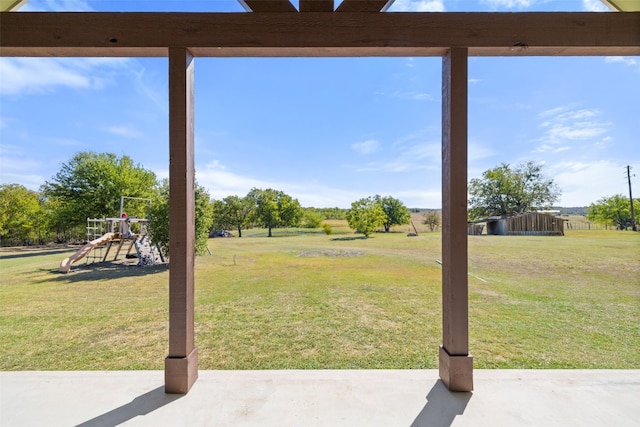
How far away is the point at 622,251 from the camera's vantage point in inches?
381

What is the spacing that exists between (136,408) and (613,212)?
119ft

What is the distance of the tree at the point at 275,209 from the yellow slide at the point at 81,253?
51.2ft

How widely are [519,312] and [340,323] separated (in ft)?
9.75

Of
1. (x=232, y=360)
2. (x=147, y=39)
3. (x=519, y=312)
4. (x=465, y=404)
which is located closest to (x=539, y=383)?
(x=465, y=404)

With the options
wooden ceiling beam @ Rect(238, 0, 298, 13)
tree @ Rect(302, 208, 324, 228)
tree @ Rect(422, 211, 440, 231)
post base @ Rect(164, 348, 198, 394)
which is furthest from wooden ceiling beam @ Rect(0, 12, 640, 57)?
tree @ Rect(302, 208, 324, 228)

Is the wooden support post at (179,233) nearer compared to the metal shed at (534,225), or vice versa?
the wooden support post at (179,233)

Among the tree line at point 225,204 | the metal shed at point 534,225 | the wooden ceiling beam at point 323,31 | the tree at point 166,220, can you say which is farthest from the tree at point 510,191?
the wooden ceiling beam at point 323,31

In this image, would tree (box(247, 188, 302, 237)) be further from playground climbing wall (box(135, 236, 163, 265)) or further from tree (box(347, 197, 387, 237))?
playground climbing wall (box(135, 236, 163, 265))

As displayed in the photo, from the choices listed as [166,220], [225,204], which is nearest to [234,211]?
[225,204]

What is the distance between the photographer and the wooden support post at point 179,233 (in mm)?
1625

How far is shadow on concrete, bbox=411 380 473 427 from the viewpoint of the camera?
1.36m

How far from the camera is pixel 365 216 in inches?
826

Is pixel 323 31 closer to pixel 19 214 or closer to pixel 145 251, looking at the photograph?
pixel 145 251

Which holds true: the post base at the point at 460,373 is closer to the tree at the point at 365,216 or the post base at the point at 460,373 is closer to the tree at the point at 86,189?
the tree at the point at 365,216
